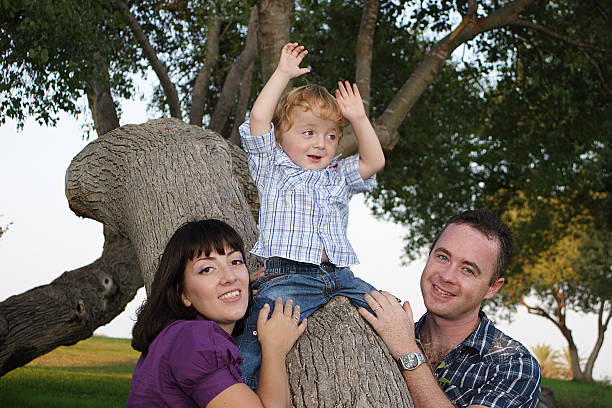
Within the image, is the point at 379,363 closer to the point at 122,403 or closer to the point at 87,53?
the point at 87,53

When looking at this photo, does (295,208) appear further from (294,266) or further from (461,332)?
(461,332)

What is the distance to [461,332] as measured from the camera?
3.86 m

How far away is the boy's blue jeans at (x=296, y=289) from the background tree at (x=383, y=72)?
401 cm

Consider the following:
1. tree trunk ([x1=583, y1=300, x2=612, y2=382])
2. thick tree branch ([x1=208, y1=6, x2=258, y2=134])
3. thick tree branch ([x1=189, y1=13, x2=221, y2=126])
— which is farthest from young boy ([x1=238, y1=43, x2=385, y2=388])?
tree trunk ([x1=583, y1=300, x2=612, y2=382])

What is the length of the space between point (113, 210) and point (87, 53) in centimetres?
393

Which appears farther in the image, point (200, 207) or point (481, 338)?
point (200, 207)

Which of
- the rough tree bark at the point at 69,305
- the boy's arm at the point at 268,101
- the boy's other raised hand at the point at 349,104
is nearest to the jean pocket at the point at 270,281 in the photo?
the boy's arm at the point at 268,101

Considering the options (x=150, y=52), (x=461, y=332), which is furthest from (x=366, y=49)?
(x=461, y=332)

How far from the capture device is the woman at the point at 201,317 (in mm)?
2512

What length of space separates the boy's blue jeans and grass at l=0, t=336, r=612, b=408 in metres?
9.28

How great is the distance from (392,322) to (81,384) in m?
11.8

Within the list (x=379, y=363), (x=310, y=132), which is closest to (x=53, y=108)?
(x=310, y=132)

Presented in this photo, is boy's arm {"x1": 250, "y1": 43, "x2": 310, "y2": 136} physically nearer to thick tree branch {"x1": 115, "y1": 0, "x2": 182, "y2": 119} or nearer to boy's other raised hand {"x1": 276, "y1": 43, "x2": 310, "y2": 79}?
boy's other raised hand {"x1": 276, "y1": 43, "x2": 310, "y2": 79}

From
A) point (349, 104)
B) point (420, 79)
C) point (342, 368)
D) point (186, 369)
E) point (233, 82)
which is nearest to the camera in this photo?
point (186, 369)
